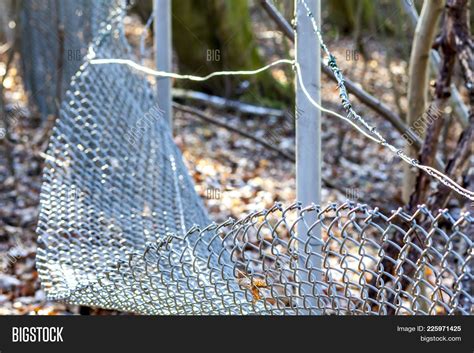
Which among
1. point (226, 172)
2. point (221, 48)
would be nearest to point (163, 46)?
point (226, 172)

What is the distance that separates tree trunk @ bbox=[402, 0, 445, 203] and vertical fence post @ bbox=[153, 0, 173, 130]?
0.96 m

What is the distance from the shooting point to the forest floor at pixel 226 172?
12.8 ft

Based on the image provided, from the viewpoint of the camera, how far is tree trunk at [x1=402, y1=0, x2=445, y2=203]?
2834 millimetres

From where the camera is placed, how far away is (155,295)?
89.4 inches

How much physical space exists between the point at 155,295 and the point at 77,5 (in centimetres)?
315

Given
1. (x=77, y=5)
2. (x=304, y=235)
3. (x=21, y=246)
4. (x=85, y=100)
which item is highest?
(x=77, y=5)

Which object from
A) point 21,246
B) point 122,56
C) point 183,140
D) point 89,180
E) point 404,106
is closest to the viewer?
point 89,180

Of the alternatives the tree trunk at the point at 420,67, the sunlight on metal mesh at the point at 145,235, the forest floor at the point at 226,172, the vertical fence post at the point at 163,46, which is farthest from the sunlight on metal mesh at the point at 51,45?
the tree trunk at the point at 420,67

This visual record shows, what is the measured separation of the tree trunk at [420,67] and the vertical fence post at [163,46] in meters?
0.96

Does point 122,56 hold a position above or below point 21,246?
above

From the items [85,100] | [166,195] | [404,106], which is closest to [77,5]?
[85,100]

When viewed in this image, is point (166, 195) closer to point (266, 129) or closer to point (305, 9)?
point (305, 9)

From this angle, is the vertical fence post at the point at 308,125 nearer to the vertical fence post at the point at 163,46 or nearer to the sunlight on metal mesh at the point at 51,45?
the vertical fence post at the point at 163,46

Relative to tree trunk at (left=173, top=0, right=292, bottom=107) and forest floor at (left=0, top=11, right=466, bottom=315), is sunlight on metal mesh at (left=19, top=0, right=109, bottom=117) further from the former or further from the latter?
tree trunk at (left=173, top=0, right=292, bottom=107)
